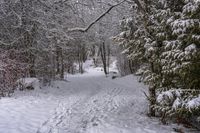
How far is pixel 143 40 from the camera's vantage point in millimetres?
10883

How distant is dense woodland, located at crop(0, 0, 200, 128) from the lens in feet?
26.0

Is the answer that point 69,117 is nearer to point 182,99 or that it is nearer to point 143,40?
point 143,40

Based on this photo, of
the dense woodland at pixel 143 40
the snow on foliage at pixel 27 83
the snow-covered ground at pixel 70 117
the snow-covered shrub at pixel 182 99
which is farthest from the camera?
the snow on foliage at pixel 27 83

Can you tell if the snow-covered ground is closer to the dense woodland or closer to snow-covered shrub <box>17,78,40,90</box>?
the dense woodland

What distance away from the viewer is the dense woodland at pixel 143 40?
7.94m

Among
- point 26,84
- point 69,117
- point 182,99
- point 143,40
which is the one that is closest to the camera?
point 182,99

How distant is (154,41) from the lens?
10.4 metres

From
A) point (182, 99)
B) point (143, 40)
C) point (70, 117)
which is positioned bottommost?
point (70, 117)

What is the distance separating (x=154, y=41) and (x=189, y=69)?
2475 millimetres

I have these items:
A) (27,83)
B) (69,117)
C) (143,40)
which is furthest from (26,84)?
(143,40)

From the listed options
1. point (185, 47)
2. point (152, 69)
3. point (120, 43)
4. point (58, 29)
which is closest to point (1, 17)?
point (58, 29)

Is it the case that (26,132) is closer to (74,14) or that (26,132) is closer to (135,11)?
(135,11)

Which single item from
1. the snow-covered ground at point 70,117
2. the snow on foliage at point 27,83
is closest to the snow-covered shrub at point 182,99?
the snow-covered ground at point 70,117

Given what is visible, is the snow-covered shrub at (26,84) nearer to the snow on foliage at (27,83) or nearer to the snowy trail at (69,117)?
the snow on foliage at (27,83)
